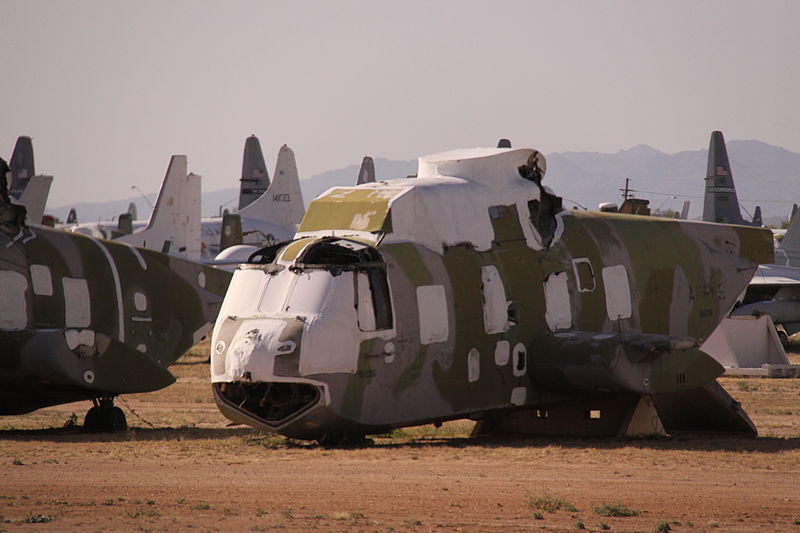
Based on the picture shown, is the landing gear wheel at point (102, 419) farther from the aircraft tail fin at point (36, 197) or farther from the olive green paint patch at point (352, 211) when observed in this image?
the aircraft tail fin at point (36, 197)

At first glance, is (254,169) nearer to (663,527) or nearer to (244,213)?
(244,213)

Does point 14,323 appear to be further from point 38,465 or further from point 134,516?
point 134,516

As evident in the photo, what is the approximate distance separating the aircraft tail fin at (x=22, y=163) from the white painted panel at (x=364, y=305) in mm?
50962

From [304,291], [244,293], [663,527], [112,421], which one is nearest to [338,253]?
[304,291]

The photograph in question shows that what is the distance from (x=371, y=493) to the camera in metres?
12.8

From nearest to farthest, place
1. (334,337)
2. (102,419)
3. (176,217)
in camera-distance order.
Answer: (334,337), (102,419), (176,217)

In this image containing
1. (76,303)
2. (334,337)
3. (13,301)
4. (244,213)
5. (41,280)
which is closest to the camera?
(334,337)

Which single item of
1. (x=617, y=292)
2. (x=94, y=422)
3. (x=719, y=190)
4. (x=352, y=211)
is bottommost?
(x=94, y=422)

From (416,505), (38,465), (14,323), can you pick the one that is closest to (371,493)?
(416,505)

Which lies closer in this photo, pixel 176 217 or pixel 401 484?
pixel 401 484

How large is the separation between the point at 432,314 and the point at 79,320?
29.7ft

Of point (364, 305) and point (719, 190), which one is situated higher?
point (719, 190)

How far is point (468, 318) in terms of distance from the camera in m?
17.7

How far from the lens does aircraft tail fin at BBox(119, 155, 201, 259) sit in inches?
1763
